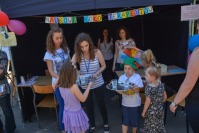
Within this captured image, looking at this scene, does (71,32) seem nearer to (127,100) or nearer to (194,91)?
(127,100)

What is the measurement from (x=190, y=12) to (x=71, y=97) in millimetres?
2222

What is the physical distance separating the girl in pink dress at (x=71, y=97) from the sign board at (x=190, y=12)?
75.3 inches

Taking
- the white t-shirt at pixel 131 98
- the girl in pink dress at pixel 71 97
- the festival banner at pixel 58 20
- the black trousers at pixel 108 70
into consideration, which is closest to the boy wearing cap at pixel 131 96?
the white t-shirt at pixel 131 98

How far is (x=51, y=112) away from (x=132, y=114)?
195 cm

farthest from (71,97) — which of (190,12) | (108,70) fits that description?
(108,70)

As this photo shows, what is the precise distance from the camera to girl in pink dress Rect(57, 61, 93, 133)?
2340mm

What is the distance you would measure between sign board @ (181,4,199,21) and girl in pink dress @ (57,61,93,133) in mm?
1913

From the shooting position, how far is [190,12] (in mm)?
3217

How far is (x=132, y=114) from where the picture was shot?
2.77 metres

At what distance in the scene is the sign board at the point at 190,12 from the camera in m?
3.18

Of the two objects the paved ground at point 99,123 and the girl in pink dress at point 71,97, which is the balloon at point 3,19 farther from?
the paved ground at point 99,123

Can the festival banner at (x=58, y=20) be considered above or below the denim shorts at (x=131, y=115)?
above

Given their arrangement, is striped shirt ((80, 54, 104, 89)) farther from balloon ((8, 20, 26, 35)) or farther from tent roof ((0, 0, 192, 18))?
balloon ((8, 20, 26, 35))

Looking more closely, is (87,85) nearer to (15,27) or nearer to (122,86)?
(122,86)
